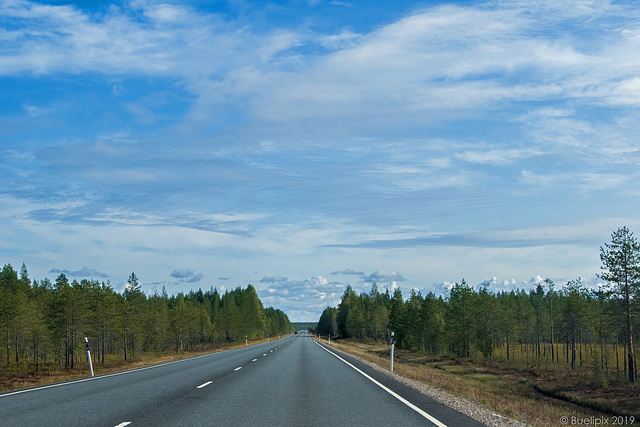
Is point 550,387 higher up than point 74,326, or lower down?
lower down

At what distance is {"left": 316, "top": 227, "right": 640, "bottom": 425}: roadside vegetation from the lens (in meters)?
33.1

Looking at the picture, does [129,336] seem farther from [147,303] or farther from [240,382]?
[240,382]

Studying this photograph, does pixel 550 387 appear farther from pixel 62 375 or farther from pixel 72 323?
pixel 72 323

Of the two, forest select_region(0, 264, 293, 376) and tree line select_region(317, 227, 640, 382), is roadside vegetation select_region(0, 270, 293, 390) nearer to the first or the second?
forest select_region(0, 264, 293, 376)

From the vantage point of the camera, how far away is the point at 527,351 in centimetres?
8531

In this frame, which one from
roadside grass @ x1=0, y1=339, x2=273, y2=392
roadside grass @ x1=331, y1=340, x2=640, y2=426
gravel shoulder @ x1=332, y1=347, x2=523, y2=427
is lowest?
roadside grass @ x1=331, y1=340, x2=640, y2=426

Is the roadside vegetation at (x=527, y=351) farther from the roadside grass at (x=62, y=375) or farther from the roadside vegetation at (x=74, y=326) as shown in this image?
the roadside vegetation at (x=74, y=326)

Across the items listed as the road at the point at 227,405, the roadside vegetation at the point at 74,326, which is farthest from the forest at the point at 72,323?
the road at the point at 227,405

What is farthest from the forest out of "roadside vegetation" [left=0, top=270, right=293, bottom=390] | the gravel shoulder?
the gravel shoulder

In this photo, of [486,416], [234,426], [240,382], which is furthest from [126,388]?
[486,416]

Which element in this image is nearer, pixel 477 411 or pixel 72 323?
pixel 477 411

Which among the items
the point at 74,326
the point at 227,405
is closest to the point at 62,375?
the point at 74,326

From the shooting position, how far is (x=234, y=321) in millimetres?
134500

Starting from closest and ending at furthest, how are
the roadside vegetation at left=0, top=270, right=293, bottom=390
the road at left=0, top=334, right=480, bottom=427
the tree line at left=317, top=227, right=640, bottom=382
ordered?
the road at left=0, top=334, right=480, bottom=427, the tree line at left=317, top=227, right=640, bottom=382, the roadside vegetation at left=0, top=270, right=293, bottom=390
